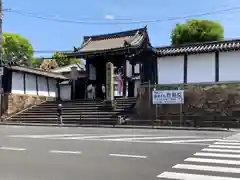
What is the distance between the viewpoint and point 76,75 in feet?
148

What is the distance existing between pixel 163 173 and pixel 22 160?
4080 mm

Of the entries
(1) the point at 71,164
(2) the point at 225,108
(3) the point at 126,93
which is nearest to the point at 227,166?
(1) the point at 71,164

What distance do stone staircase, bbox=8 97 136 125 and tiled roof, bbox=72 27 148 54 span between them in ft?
22.0

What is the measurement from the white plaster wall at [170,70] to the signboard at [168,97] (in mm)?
1868

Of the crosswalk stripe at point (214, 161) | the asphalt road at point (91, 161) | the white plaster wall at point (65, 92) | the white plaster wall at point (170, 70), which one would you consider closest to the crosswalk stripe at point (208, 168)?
the asphalt road at point (91, 161)

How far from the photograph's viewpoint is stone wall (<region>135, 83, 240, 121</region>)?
86.5 feet

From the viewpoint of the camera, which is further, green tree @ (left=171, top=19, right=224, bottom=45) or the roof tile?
green tree @ (left=171, top=19, right=224, bottom=45)

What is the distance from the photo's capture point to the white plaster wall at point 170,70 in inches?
1171

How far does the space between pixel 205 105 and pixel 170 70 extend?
4.44m

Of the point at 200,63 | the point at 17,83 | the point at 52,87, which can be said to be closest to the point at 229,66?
the point at 200,63

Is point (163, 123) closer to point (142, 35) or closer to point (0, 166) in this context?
point (142, 35)

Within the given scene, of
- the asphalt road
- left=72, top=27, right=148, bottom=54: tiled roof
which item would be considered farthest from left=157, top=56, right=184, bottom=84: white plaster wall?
the asphalt road

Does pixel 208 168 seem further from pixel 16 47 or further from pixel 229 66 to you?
pixel 16 47

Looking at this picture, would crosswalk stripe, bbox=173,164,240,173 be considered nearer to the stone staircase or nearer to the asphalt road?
the asphalt road
